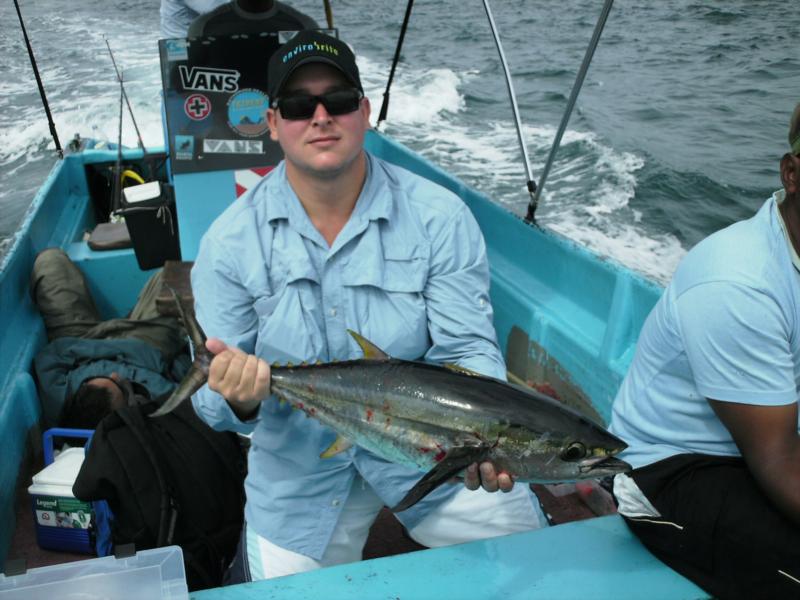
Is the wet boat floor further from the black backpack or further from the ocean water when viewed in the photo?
the ocean water

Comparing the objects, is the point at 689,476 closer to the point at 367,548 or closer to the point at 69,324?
the point at 367,548

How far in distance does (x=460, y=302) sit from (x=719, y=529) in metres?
1.00

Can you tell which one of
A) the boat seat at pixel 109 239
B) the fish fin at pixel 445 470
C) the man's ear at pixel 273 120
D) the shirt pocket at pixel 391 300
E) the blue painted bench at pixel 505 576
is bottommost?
the boat seat at pixel 109 239

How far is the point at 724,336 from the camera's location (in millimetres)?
1738

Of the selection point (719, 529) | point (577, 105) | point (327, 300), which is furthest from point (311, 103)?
point (577, 105)

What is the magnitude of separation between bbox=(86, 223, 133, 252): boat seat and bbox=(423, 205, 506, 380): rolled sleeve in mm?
3184

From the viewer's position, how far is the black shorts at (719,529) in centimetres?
174

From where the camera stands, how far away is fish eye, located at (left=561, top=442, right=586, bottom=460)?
1.64m

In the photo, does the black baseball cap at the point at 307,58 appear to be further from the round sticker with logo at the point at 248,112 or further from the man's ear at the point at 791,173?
the round sticker with logo at the point at 248,112

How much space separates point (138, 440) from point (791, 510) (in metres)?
2.13

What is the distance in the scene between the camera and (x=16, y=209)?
938 cm

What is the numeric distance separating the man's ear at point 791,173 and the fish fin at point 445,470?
1.03m

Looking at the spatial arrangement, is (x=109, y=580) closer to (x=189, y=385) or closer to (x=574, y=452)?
(x=189, y=385)

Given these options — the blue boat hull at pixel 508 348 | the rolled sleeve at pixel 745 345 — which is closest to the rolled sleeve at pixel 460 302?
the blue boat hull at pixel 508 348
